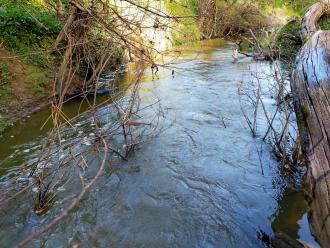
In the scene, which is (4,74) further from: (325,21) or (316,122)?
(325,21)

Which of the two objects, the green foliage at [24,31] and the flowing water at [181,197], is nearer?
the flowing water at [181,197]

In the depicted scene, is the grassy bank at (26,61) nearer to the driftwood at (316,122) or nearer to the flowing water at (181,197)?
the flowing water at (181,197)

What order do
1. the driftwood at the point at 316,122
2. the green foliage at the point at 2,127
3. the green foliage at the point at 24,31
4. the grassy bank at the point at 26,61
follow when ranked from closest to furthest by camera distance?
the driftwood at the point at 316,122, the green foliage at the point at 2,127, the grassy bank at the point at 26,61, the green foliage at the point at 24,31

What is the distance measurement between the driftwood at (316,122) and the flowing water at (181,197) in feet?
4.65

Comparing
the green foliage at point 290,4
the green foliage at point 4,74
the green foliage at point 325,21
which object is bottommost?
the green foliage at point 4,74

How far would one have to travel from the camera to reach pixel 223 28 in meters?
20.6

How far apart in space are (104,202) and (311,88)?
2828mm

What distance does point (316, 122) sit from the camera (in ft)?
9.52

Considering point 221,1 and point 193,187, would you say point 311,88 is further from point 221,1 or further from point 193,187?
point 221,1

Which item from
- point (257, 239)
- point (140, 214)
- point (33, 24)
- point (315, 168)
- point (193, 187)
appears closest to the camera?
point (315, 168)

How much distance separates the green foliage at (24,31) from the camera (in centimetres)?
859

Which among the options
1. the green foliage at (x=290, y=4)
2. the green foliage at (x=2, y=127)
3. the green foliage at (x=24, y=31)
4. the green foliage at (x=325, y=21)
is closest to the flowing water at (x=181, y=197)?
the green foliage at (x=2, y=127)

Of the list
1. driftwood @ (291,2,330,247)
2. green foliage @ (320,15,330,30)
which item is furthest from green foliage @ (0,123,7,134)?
green foliage @ (320,15,330,30)

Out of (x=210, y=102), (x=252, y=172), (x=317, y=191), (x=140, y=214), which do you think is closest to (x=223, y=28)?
A: (x=210, y=102)
